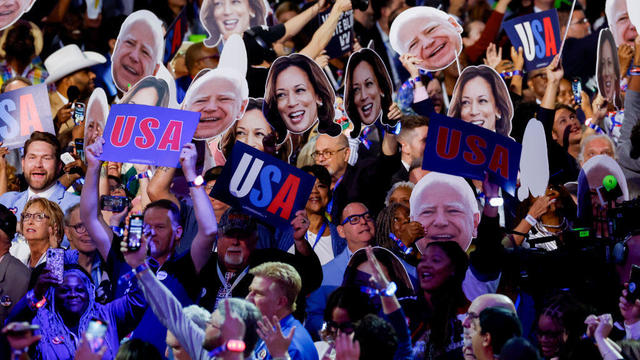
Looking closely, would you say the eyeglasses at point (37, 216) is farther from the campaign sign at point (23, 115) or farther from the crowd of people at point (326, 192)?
the campaign sign at point (23, 115)

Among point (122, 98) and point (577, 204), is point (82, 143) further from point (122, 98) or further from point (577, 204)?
point (577, 204)

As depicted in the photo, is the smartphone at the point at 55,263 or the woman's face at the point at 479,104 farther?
the woman's face at the point at 479,104

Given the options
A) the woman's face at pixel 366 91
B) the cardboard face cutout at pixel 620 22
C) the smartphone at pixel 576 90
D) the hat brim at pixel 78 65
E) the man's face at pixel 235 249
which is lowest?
the man's face at pixel 235 249

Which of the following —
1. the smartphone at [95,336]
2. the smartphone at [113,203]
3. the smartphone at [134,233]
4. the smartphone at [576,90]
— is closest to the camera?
the smartphone at [95,336]

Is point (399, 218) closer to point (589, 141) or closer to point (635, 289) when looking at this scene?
point (635, 289)

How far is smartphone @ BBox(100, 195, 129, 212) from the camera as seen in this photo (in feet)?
17.9

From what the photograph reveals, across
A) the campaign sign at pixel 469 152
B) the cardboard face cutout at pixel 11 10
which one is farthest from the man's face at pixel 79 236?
the campaign sign at pixel 469 152

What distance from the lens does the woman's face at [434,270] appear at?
5.29 m

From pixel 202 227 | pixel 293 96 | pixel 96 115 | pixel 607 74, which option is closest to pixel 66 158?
pixel 96 115

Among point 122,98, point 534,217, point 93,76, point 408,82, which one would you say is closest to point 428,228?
point 534,217

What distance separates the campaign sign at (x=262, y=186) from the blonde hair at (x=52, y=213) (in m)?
1.10

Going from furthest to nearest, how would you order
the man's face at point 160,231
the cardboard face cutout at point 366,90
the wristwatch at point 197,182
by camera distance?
1. the cardboard face cutout at point 366,90
2. the man's face at point 160,231
3. the wristwatch at point 197,182

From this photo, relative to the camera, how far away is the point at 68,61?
6625 mm

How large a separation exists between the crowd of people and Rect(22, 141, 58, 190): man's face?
2 centimetres
